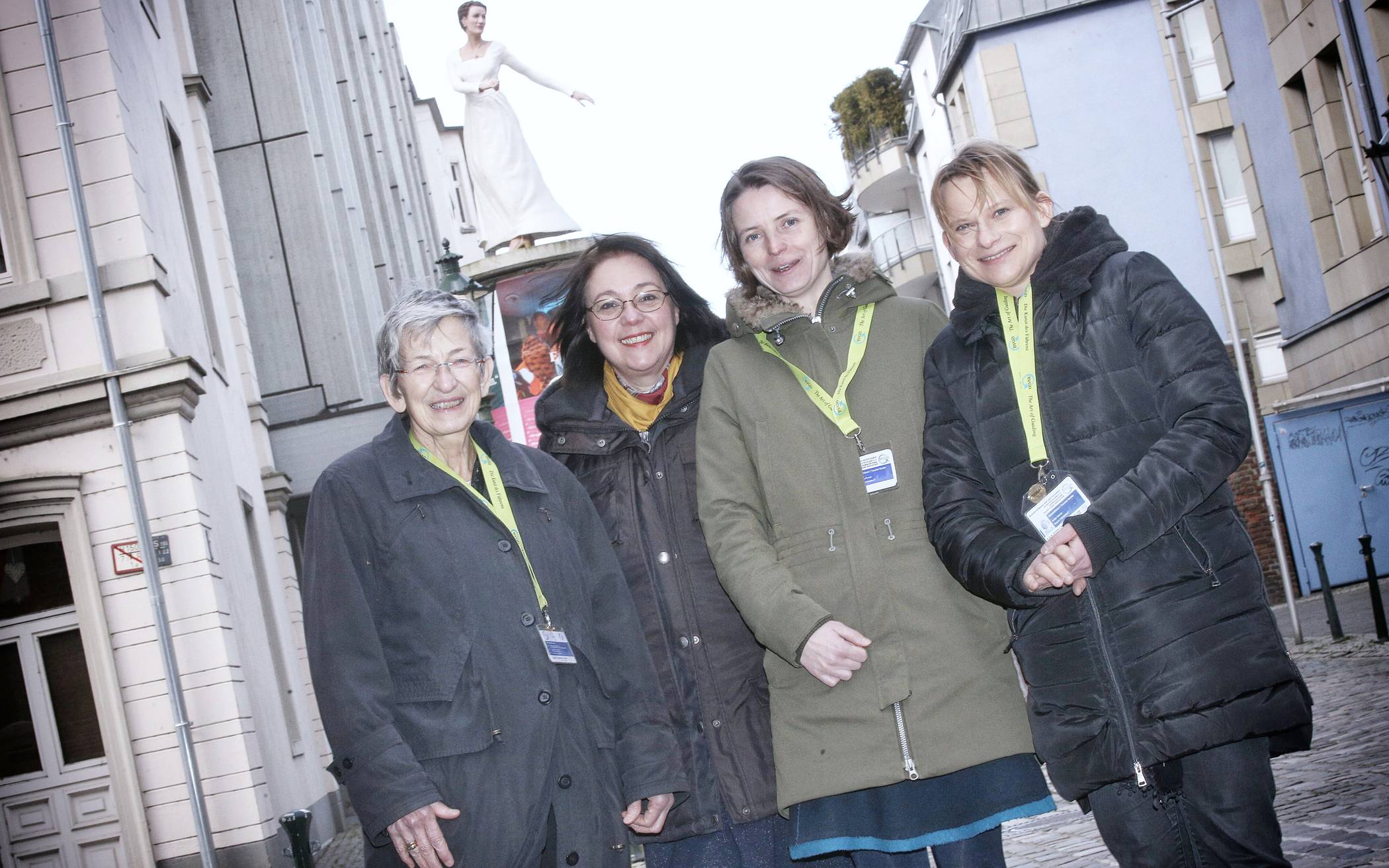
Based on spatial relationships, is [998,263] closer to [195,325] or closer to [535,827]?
[535,827]

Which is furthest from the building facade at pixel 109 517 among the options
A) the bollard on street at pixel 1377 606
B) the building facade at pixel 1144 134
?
the building facade at pixel 1144 134

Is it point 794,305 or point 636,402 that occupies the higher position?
point 794,305

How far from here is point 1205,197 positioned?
1934 centimetres

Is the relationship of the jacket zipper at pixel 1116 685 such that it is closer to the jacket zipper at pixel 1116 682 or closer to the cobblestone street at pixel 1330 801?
the jacket zipper at pixel 1116 682

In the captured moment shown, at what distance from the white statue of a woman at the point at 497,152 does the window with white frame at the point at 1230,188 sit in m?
16.2

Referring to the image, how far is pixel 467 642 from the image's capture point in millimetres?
3504

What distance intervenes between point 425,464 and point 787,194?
1.32m

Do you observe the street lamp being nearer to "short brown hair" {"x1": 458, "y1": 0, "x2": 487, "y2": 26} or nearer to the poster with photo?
the poster with photo

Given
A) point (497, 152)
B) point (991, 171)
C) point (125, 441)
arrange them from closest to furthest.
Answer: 1. point (991, 171)
2. point (125, 441)
3. point (497, 152)

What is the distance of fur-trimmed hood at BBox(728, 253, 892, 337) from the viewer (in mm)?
3928

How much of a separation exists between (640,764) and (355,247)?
65.6ft

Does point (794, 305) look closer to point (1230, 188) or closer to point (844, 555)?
point (844, 555)

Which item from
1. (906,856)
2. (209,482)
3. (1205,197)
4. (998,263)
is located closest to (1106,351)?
(998,263)

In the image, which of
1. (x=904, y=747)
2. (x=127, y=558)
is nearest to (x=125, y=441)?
(x=127, y=558)
